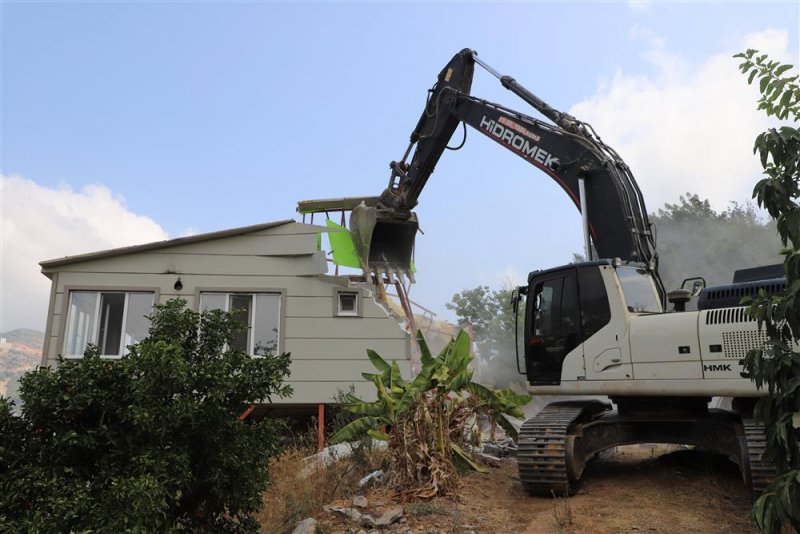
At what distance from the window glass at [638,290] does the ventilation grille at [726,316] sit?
0.95 metres

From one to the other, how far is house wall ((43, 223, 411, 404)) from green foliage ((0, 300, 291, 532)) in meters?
6.54

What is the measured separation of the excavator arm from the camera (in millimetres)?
8414

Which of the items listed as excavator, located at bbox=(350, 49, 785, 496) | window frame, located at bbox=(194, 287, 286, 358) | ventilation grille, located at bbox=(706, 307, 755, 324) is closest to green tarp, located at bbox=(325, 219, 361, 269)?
window frame, located at bbox=(194, 287, 286, 358)

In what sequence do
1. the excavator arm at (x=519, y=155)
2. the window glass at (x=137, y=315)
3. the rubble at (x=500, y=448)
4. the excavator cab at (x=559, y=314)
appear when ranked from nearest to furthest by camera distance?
the excavator cab at (x=559, y=314) → the excavator arm at (x=519, y=155) → the rubble at (x=500, y=448) → the window glass at (x=137, y=315)

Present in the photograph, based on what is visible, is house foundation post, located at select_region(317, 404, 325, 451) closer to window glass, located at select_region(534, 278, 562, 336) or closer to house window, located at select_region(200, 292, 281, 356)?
house window, located at select_region(200, 292, 281, 356)

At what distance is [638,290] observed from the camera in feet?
25.7

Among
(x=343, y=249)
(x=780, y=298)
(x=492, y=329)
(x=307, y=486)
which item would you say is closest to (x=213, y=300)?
(x=343, y=249)

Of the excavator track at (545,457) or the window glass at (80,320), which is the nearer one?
the excavator track at (545,457)

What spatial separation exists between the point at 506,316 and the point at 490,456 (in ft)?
82.5

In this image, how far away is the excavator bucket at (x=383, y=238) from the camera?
45.0 feet

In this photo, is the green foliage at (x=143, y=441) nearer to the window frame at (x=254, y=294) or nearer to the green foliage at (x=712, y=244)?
the window frame at (x=254, y=294)

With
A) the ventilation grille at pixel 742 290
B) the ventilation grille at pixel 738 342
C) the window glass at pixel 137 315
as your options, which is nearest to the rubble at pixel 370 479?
the ventilation grille at pixel 738 342

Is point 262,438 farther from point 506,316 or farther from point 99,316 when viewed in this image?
point 506,316

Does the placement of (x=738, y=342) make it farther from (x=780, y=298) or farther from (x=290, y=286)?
(x=290, y=286)
